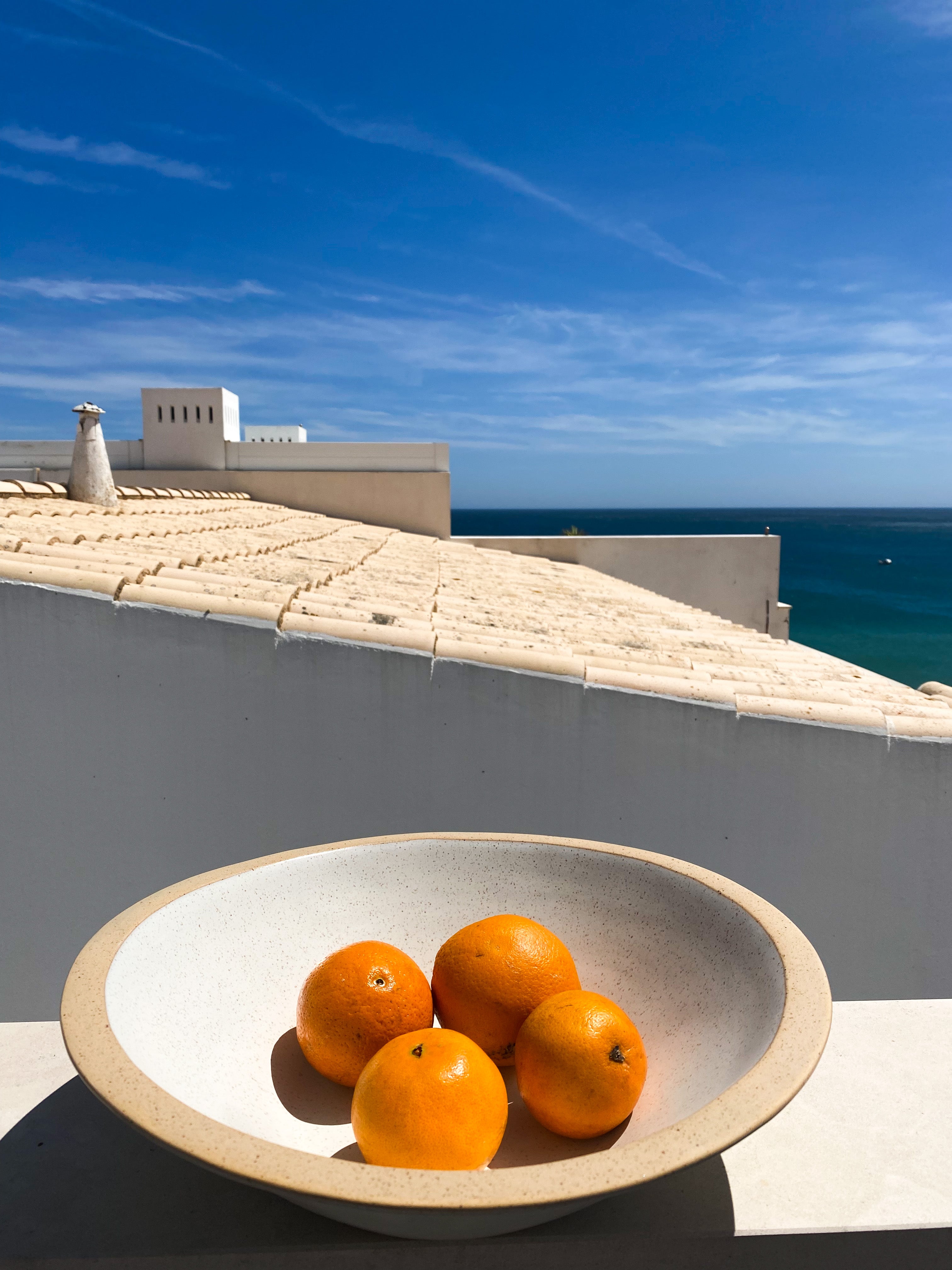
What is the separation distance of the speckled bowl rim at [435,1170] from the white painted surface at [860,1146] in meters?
0.42

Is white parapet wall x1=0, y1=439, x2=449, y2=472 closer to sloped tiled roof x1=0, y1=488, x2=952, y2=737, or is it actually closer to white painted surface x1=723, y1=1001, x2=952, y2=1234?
sloped tiled roof x1=0, y1=488, x2=952, y2=737

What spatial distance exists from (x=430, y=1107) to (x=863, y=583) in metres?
72.5

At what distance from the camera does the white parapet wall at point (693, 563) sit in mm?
14938

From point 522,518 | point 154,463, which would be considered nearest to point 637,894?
point 154,463

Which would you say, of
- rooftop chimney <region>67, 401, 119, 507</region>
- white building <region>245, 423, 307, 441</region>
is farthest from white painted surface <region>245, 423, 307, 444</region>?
rooftop chimney <region>67, 401, 119, 507</region>

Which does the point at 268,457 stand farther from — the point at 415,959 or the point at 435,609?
the point at 415,959

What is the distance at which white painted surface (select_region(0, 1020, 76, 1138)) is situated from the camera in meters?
1.49

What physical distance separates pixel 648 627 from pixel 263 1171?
5.28 m

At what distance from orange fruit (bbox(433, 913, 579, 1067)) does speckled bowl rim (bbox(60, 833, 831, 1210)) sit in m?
0.29

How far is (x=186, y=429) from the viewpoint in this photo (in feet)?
48.2

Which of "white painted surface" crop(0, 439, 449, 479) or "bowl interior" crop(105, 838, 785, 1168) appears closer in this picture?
"bowl interior" crop(105, 838, 785, 1168)

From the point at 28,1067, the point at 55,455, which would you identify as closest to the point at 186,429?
the point at 55,455

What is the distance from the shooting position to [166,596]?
11.2ft

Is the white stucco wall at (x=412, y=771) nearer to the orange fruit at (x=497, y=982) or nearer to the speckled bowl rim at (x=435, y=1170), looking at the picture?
the orange fruit at (x=497, y=982)
